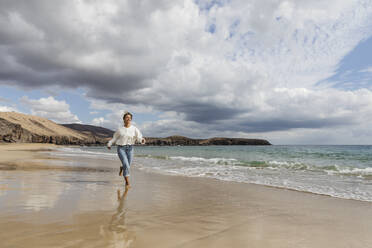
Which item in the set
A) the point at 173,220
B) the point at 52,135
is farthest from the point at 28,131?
the point at 173,220

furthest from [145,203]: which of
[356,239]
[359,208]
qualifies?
[359,208]

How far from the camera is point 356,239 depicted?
3.05 metres

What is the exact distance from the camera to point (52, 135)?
96000 millimetres

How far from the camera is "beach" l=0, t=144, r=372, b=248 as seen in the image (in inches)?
108

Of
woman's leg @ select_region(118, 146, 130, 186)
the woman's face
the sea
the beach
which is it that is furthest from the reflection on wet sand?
the sea

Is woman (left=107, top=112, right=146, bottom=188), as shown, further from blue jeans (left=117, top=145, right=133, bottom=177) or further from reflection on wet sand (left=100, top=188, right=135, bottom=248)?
reflection on wet sand (left=100, top=188, right=135, bottom=248)

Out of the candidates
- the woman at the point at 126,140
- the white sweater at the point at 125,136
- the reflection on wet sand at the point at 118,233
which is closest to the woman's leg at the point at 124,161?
the woman at the point at 126,140

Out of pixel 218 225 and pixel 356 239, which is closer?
pixel 356 239

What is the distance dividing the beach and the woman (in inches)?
49.0

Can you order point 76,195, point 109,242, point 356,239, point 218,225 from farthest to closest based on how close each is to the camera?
1. point 76,195
2. point 218,225
3. point 356,239
4. point 109,242

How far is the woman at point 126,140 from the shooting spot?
6.75 meters

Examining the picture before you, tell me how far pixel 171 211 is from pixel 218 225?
106 centimetres

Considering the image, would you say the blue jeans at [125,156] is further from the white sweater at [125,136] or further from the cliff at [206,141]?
the cliff at [206,141]

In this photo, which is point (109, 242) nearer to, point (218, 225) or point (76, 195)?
point (218, 225)
